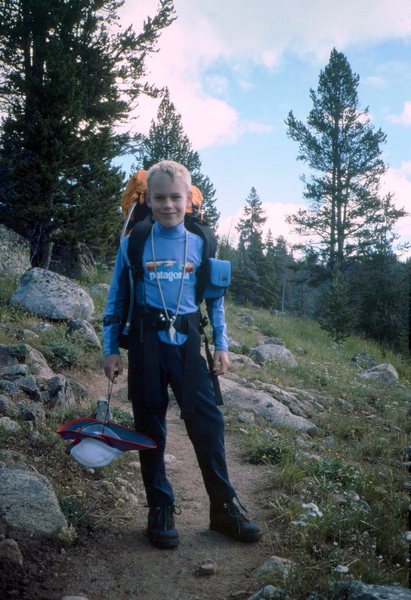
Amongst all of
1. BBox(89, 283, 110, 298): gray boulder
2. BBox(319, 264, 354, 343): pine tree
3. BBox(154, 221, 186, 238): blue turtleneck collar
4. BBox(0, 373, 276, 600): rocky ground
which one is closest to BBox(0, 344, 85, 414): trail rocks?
BBox(0, 373, 276, 600): rocky ground

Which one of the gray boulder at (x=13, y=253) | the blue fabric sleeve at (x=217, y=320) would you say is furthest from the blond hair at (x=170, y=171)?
the gray boulder at (x=13, y=253)

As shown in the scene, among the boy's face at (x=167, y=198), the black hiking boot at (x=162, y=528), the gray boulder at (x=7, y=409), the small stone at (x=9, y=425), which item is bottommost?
the black hiking boot at (x=162, y=528)

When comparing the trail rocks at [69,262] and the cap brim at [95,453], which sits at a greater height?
the trail rocks at [69,262]

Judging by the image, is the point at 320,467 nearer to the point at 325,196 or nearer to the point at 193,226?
the point at 193,226

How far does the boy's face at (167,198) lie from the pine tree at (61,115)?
9544 millimetres

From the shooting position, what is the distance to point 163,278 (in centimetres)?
302

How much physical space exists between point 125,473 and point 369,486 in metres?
1.95

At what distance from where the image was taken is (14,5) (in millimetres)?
12211

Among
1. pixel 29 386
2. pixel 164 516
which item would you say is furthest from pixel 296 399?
pixel 164 516

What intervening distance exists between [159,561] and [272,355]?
7.65 m

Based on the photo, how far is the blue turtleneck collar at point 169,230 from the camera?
3.08 metres

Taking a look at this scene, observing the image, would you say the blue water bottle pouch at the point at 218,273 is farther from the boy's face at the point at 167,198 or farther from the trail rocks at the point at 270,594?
the trail rocks at the point at 270,594

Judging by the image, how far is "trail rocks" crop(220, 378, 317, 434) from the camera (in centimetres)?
612

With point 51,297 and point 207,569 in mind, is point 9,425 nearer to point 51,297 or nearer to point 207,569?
point 207,569
